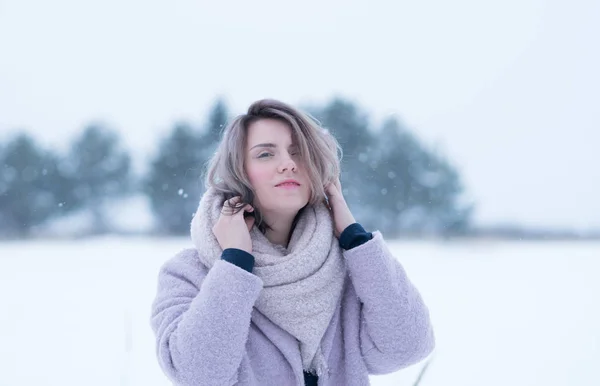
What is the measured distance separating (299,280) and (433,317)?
2.37 m

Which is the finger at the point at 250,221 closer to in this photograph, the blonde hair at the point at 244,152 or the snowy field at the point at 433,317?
the blonde hair at the point at 244,152

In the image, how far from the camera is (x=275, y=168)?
945 millimetres

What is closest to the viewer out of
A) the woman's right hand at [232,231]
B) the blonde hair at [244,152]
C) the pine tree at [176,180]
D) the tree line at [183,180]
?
the woman's right hand at [232,231]

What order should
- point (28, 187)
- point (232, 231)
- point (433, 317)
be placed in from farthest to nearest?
point (28, 187)
point (433, 317)
point (232, 231)

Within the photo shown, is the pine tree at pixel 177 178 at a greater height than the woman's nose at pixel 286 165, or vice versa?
the woman's nose at pixel 286 165

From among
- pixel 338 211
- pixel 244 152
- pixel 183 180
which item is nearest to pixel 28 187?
pixel 183 180

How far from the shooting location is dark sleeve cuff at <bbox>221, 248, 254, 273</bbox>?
0.82 meters

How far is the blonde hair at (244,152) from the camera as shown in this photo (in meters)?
0.96

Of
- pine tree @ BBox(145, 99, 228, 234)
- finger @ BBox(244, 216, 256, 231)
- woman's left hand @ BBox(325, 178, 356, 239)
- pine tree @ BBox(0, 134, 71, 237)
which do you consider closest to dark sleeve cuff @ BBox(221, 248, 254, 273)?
finger @ BBox(244, 216, 256, 231)

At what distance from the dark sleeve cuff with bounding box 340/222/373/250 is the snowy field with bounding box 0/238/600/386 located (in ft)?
2.76

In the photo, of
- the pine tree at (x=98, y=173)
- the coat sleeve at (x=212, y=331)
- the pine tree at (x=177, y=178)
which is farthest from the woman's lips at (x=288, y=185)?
the pine tree at (x=98, y=173)

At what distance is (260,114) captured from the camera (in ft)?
3.30

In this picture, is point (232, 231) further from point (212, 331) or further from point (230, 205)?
point (212, 331)

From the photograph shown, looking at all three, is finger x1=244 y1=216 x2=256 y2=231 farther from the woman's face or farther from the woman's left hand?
the woman's left hand
